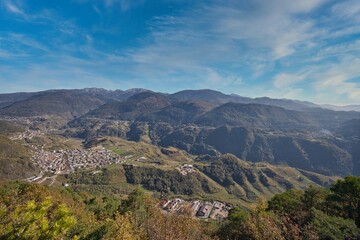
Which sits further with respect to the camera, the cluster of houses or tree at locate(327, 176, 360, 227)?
the cluster of houses

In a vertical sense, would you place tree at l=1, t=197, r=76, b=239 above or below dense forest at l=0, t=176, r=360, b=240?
above

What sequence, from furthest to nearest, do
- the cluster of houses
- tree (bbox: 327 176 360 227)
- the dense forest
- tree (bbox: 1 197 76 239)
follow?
the cluster of houses → tree (bbox: 327 176 360 227) → the dense forest → tree (bbox: 1 197 76 239)

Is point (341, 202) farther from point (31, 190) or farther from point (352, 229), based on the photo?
point (31, 190)

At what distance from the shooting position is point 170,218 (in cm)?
2367

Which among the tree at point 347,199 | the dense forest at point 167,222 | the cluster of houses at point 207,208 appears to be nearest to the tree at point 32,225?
the dense forest at point 167,222

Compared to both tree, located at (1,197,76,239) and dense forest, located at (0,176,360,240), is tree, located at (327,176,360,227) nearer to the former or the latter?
dense forest, located at (0,176,360,240)

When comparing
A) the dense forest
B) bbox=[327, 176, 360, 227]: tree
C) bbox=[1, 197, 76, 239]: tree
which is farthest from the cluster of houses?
bbox=[1, 197, 76, 239]: tree

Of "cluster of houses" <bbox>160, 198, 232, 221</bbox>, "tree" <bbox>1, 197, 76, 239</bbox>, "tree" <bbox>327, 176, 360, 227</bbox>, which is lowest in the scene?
"cluster of houses" <bbox>160, 198, 232, 221</bbox>

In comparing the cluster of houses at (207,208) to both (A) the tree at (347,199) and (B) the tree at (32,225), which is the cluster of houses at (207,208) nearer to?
(A) the tree at (347,199)

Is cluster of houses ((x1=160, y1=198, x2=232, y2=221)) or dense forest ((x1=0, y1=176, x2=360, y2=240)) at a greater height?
dense forest ((x1=0, y1=176, x2=360, y2=240))

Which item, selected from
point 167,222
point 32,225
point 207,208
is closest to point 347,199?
point 167,222

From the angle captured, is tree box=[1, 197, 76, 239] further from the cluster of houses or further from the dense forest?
the cluster of houses

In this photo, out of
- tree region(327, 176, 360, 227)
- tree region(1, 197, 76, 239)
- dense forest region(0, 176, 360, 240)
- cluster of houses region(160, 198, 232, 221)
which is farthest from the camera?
cluster of houses region(160, 198, 232, 221)

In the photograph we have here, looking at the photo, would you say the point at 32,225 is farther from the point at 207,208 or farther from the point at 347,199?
the point at 207,208
